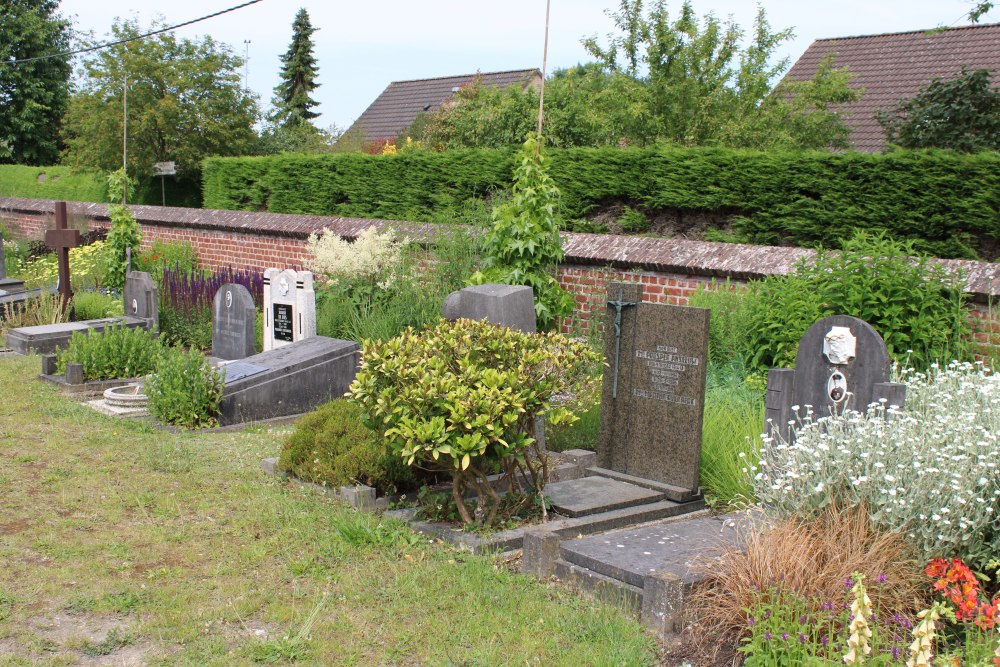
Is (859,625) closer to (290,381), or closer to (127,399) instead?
(290,381)

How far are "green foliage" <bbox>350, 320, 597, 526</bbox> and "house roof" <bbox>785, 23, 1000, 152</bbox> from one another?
14.0m

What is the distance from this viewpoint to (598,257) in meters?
9.92

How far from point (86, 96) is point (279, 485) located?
20589mm

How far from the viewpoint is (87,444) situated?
746 centimetres

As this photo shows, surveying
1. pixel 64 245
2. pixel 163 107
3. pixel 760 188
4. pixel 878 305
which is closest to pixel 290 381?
pixel 878 305

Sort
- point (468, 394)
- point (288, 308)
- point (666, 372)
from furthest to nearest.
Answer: point (288, 308) < point (666, 372) < point (468, 394)

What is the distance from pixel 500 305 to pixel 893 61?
54.4 feet

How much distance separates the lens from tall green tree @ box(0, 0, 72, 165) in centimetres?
3625

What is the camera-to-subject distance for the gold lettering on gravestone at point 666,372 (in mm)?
6143

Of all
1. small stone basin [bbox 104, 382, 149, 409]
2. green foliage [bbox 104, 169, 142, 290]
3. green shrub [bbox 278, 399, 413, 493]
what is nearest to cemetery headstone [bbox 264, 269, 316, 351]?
small stone basin [bbox 104, 382, 149, 409]

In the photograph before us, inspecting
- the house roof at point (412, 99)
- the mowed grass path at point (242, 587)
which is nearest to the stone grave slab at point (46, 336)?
the mowed grass path at point (242, 587)

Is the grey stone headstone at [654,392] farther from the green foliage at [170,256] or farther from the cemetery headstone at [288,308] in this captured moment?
the green foliage at [170,256]

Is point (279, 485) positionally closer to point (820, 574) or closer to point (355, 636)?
point (355, 636)

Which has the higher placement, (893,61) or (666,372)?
(893,61)
